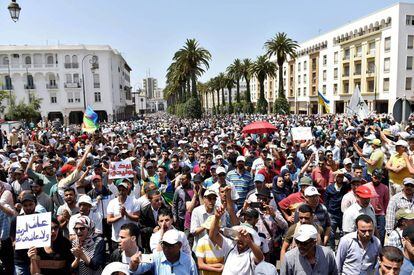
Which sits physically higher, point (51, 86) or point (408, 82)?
point (51, 86)

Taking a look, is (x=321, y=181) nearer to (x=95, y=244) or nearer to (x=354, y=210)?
(x=354, y=210)

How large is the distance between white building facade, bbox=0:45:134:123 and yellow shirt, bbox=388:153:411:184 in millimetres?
56873

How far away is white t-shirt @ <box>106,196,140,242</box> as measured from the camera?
4910mm

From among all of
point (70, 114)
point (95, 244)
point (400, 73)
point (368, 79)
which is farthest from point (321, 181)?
point (70, 114)

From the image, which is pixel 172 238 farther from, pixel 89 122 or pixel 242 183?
pixel 89 122

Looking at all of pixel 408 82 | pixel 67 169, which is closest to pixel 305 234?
pixel 67 169

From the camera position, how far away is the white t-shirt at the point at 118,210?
4.91 metres

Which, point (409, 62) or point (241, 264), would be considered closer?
point (241, 264)

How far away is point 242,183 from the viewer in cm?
630

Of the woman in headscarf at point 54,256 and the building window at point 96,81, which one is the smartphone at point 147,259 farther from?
the building window at point 96,81

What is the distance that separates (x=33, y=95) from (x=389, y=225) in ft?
195

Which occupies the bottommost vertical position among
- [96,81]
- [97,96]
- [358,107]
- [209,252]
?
[209,252]

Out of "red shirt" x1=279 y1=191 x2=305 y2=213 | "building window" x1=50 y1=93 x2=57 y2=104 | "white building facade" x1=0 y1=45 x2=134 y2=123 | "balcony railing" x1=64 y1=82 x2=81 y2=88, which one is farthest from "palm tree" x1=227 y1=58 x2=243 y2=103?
"red shirt" x1=279 y1=191 x2=305 y2=213

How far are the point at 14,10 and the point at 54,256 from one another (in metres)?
7.11
